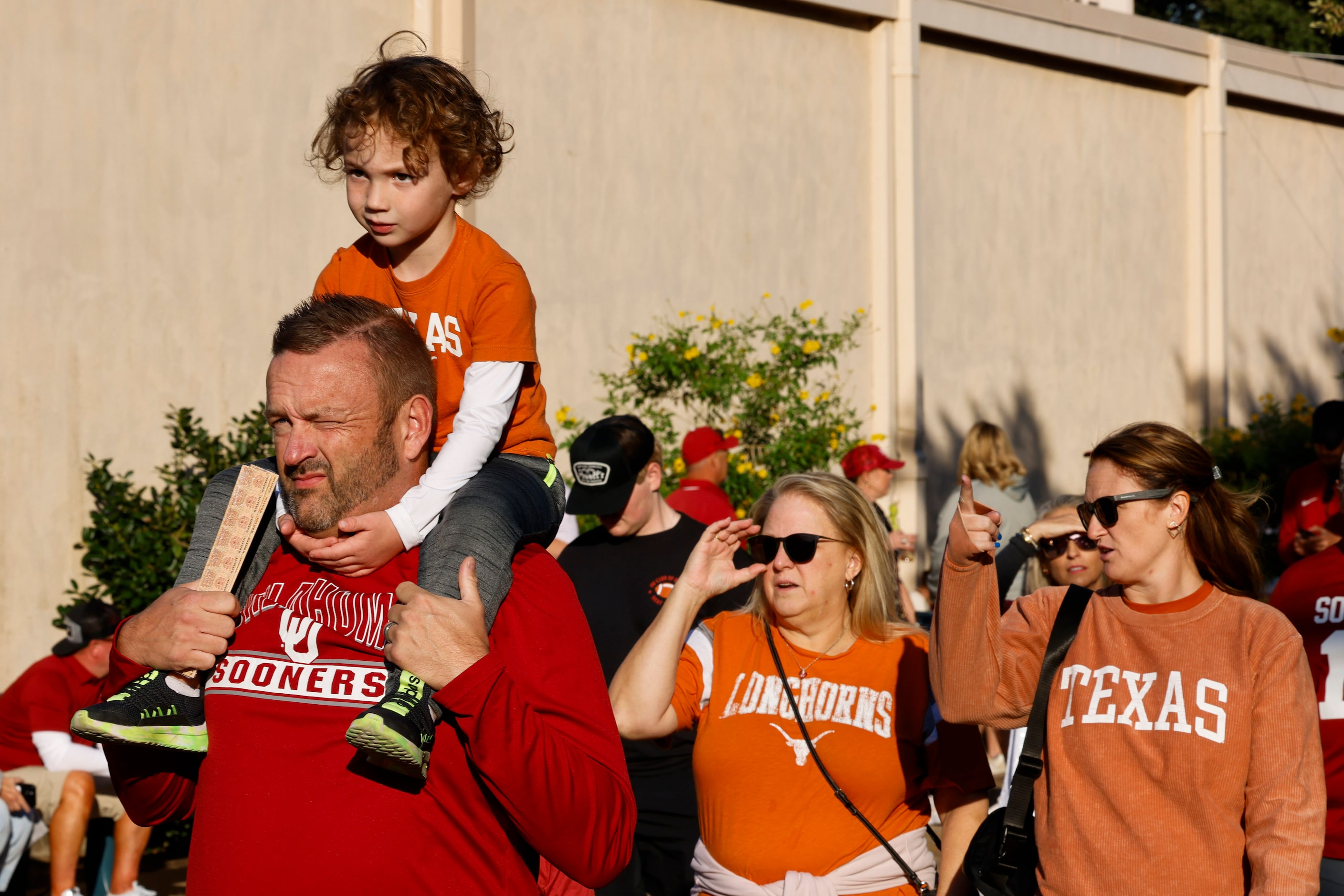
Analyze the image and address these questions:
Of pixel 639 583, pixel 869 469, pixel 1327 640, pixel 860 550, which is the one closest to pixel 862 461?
pixel 869 469

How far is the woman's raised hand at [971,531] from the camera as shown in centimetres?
325

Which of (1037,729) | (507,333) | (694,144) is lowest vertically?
(1037,729)

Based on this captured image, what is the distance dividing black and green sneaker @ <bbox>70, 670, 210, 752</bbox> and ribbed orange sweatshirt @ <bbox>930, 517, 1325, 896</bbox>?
70.5 inches

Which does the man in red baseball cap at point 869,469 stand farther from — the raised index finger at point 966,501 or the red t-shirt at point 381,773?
the red t-shirt at point 381,773

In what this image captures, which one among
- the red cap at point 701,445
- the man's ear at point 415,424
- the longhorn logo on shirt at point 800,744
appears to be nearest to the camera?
the man's ear at point 415,424

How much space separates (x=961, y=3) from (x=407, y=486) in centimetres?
1189

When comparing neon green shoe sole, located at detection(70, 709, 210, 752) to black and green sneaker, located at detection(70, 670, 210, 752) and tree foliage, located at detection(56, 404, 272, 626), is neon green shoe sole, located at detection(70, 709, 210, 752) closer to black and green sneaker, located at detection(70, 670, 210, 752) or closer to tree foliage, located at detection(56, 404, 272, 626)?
black and green sneaker, located at detection(70, 670, 210, 752)

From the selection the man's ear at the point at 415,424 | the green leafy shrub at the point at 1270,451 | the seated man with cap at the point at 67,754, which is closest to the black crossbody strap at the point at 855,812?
the man's ear at the point at 415,424

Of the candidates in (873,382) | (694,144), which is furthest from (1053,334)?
(694,144)

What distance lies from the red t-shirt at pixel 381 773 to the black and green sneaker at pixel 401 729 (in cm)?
6

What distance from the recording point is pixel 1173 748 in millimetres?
3086

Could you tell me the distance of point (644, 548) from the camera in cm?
562

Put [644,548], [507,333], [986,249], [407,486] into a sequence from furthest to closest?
[986,249] < [644,548] < [507,333] < [407,486]

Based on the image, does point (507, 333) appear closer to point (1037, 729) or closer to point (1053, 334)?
point (1037, 729)
